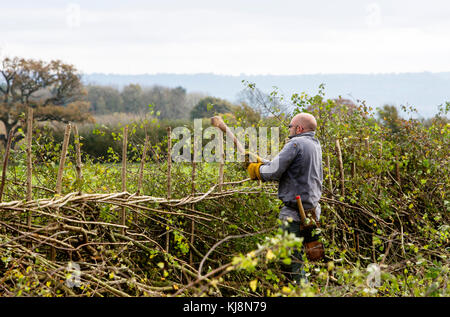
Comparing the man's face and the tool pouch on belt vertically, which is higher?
the man's face

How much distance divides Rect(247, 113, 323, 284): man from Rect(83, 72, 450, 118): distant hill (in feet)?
5.71

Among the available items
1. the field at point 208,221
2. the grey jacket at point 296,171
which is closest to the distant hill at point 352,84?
the field at point 208,221

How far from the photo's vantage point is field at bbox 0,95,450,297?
3.49 meters

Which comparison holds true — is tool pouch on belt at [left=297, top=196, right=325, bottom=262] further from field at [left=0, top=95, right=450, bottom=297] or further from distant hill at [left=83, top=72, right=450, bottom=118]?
distant hill at [left=83, top=72, right=450, bottom=118]

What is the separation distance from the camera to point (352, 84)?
49.8m

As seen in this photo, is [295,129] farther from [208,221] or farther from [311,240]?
[208,221]

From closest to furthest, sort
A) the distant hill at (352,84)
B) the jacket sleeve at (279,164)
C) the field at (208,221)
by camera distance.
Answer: the field at (208,221)
the jacket sleeve at (279,164)
the distant hill at (352,84)

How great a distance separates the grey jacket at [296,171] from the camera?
12.2 ft

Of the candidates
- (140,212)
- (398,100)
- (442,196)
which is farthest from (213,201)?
(398,100)

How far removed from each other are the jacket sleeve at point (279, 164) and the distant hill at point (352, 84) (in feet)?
6.35

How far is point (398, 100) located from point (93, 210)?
5.43 m

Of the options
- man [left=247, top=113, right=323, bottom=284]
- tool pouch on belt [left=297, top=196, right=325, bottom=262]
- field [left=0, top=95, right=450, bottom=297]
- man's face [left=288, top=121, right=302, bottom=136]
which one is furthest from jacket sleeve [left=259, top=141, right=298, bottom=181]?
field [left=0, top=95, right=450, bottom=297]

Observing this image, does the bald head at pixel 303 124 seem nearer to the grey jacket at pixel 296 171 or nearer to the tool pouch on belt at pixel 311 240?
the grey jacket at pixel 296 171

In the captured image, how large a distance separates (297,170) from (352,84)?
160 feet
